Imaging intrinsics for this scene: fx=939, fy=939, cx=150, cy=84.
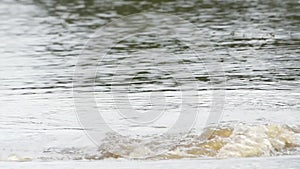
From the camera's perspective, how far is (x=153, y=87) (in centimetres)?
1055

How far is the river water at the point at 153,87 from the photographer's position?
25.7 ft

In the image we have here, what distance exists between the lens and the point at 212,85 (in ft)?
34.9

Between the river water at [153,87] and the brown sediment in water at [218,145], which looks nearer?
the brown sediment in water at [218,145]

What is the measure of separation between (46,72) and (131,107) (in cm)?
274

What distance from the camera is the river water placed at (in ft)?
25.7

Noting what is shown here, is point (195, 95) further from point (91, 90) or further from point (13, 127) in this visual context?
point (13, 127)

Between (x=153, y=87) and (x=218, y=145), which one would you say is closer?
(x=218, y=145)

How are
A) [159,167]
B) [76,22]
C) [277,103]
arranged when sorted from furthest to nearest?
[76,22]
[277,103]
[159,167]

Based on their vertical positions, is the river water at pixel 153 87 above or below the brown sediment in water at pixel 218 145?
below

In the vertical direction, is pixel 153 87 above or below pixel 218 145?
below

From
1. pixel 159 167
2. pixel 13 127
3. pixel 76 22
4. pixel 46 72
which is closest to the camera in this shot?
pixel 159 167

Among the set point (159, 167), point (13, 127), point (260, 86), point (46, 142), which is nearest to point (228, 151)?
point (159, 167)

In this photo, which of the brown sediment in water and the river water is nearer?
the brown sediment in water

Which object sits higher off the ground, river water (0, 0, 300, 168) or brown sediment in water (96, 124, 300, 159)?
brown sediment in water (96, 124, 300, 159)
